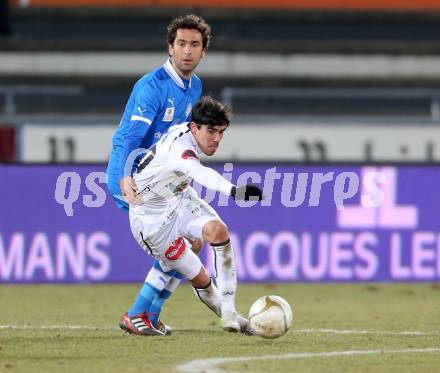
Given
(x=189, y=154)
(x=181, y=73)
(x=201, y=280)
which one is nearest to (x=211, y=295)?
(x=201, y=280)

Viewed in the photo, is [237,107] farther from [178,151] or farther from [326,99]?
[178,151]

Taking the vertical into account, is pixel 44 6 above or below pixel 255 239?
above

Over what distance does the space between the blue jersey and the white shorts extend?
1.33 ft

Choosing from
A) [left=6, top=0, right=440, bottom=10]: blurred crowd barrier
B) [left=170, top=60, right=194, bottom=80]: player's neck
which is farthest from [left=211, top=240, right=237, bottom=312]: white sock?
[left=6, top=0, right=440, bottom=10]: blurred crowd barrier

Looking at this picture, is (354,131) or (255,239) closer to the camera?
(255,239)

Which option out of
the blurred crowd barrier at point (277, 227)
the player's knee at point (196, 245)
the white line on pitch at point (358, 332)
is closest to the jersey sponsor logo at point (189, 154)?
the player's knee at point (196, 245)

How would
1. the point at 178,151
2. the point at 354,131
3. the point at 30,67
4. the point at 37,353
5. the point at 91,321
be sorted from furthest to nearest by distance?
1. the point at 30,67
2. the point at 354,131
3. the point at 91,321
4. the point at 178,151
5. the point at 37,353

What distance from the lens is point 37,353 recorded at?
776cm

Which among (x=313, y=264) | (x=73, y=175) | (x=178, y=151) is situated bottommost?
(x=313, y=264)

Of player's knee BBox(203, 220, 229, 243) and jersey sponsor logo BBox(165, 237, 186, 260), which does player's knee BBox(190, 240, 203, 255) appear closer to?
jersey sponsor logo BBox(165, 237, 186, 260)

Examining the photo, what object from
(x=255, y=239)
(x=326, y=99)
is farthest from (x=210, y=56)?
(x=255, y=239)

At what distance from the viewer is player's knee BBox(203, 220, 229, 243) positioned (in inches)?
336

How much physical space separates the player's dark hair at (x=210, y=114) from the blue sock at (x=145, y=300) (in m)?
1.31

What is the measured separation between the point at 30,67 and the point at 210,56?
10.2 ft
